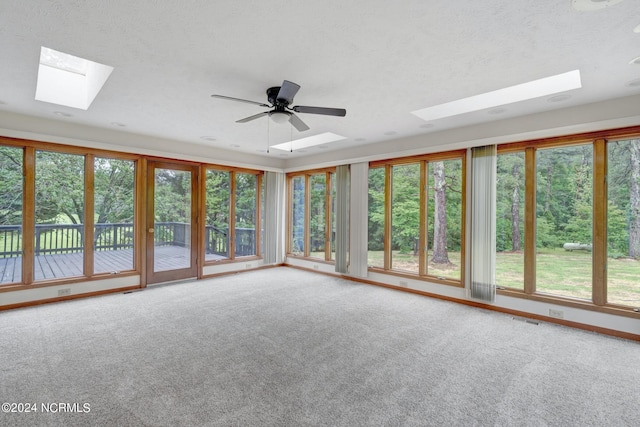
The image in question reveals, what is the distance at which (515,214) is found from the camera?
4.31m

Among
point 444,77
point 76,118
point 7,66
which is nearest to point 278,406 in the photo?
point 444,77

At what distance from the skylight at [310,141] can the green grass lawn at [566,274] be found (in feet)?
9.84

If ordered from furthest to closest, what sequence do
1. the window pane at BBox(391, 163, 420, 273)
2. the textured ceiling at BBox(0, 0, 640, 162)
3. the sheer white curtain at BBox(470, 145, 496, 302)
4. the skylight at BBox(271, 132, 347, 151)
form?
1. the skylight at BBox(271, 132, 347, 151)
2. the window pane at BBox(391, 163, 420, 273)
3. the sheer white curtain at BBox(470, 145, 496, 302)
4. the textured ceiling at BBox(0, 0, 640, 162)

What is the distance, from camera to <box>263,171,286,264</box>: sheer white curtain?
7309 millimetres

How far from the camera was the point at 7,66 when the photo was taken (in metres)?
2.75

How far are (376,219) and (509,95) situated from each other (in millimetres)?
3005

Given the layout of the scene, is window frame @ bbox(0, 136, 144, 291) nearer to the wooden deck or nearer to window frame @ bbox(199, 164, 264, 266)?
the wooden deck

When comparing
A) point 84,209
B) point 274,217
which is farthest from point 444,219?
point 84,209

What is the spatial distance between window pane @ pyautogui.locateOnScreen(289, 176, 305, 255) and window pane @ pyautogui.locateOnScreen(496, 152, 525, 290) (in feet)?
14.3

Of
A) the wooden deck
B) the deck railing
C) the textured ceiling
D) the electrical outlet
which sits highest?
the textured ceiling

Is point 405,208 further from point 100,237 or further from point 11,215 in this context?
point 11,215

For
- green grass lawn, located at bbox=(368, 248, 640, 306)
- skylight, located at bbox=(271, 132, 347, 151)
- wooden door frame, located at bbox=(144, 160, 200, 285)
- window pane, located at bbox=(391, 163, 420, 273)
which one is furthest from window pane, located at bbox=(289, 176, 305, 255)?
green grass lawn, located at bbox=(368, 248, 640, 306)

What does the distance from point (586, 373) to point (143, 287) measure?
6.24 metres

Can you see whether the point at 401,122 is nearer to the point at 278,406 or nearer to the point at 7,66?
the point at 278,406
